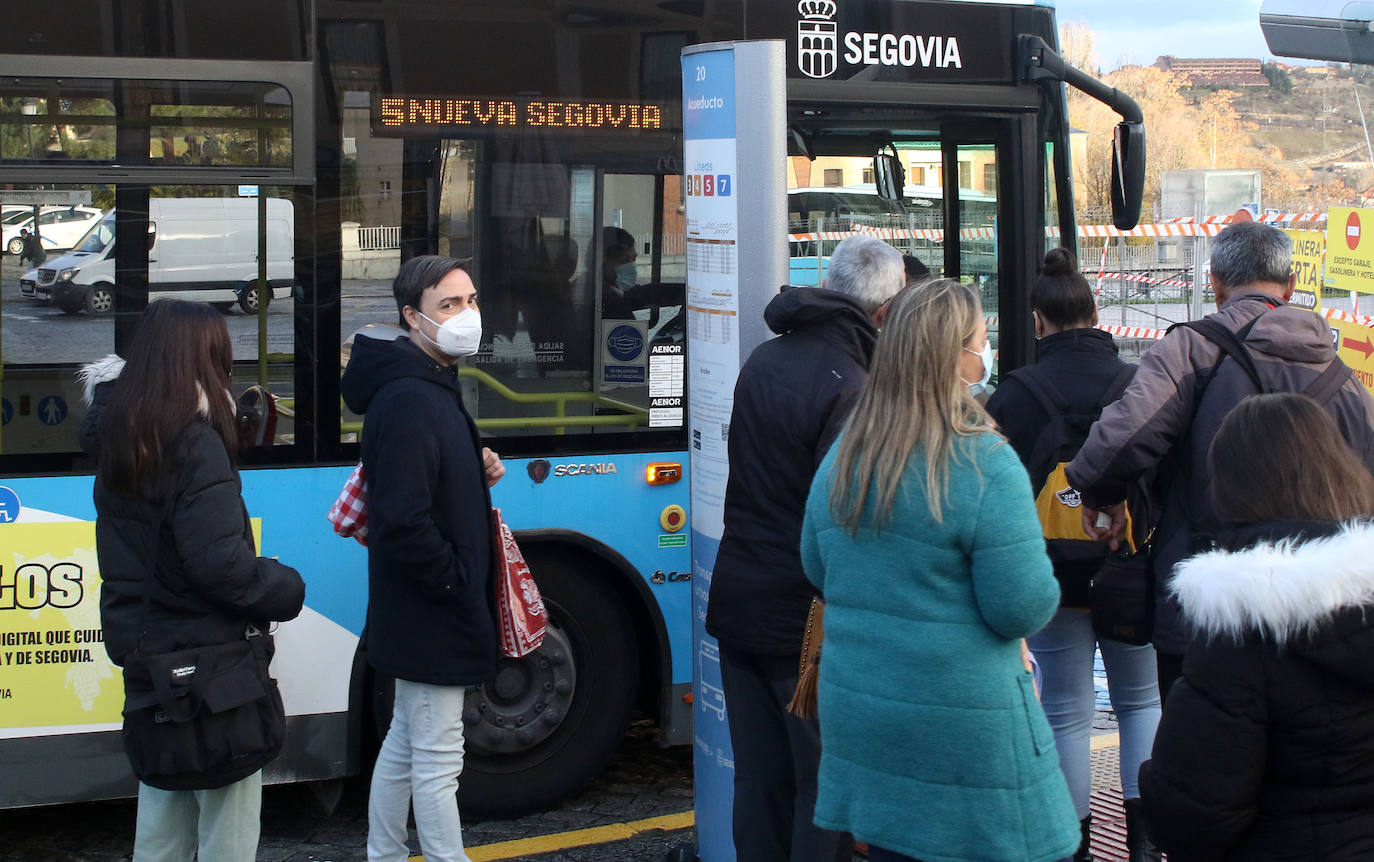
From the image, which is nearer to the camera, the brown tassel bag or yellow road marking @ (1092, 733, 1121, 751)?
the brown tassel bag

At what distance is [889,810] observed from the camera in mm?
2629

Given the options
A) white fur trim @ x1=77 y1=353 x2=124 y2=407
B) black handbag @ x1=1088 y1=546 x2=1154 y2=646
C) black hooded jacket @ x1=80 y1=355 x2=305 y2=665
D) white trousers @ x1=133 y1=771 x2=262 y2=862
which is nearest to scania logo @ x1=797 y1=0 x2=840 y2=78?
black handbag @ x1=1088 y1=546 x2=1154 y2=646

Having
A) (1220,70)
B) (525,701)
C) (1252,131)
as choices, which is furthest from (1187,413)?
(1220,70)

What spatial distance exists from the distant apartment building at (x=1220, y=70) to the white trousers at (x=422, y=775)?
116770mm

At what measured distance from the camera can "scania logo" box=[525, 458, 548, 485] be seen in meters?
4.89

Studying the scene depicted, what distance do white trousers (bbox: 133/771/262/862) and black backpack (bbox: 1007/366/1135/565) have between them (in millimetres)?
2335

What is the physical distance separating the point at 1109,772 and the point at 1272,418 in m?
3.62

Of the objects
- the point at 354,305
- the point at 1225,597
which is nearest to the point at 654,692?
the point at 354,305

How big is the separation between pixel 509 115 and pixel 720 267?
4.22ft

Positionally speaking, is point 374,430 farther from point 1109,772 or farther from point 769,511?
point 1109,772

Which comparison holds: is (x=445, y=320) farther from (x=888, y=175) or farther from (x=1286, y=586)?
(x=888, y=175)

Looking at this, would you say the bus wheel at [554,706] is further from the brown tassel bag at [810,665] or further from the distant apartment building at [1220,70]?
the distant apartment building at [1220,70]

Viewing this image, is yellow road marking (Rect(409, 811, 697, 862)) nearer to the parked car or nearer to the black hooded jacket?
the black hooded jacket

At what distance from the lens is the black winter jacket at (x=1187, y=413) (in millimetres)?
3635
